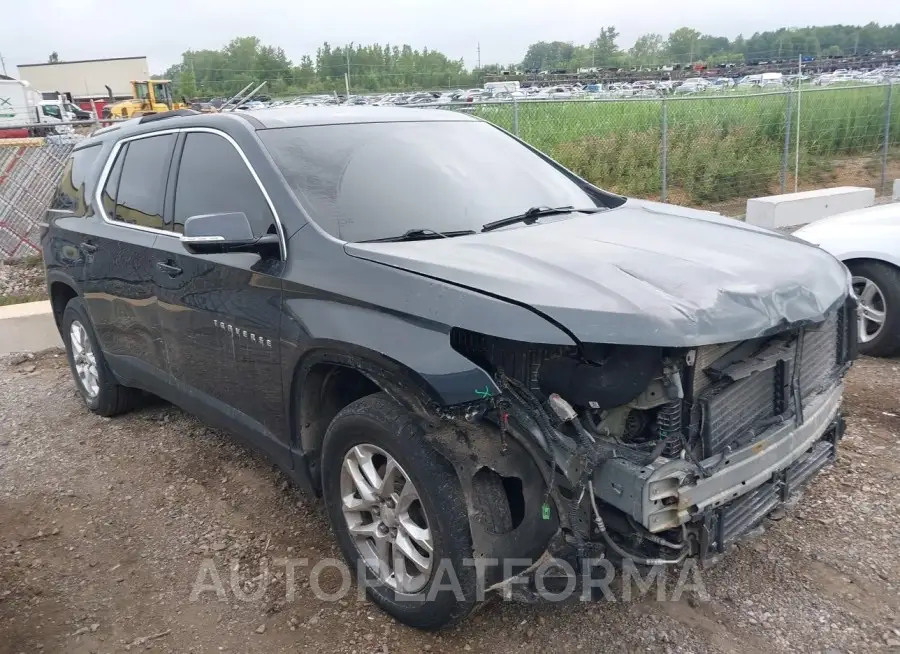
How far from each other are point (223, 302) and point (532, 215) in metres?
1.48

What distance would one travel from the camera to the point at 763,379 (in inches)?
106

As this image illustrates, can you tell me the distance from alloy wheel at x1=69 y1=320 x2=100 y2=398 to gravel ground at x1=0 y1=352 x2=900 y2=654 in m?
0.60

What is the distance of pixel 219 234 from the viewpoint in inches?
117

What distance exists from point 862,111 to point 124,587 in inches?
640

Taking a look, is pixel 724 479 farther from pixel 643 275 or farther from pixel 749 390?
pixel 643 275

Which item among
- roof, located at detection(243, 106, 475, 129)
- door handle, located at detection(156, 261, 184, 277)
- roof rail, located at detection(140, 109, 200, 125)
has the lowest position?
door handle, located at detection(156, 261, 184, 277)

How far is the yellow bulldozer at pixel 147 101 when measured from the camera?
97.7ft

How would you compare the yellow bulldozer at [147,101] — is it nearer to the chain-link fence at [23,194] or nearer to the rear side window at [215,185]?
the chain-link fence at [23,194]

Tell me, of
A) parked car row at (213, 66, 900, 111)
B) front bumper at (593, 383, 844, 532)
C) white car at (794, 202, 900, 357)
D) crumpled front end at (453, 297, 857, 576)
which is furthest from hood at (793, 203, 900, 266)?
parked car row at (213, 66, 900, 111)

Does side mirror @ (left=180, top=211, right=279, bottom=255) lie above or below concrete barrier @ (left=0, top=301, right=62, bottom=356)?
above

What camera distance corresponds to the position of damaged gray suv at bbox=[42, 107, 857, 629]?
7.75 feet

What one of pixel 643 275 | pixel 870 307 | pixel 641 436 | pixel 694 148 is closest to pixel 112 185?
pixel 643 275

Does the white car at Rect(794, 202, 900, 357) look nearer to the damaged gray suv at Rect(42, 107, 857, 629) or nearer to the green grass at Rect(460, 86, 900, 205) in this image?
the damaged gray suv at Rect(42, 107, 857, 629)

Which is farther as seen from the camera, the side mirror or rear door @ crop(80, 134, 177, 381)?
rear door @ crop(80, 134, 177, 381)
